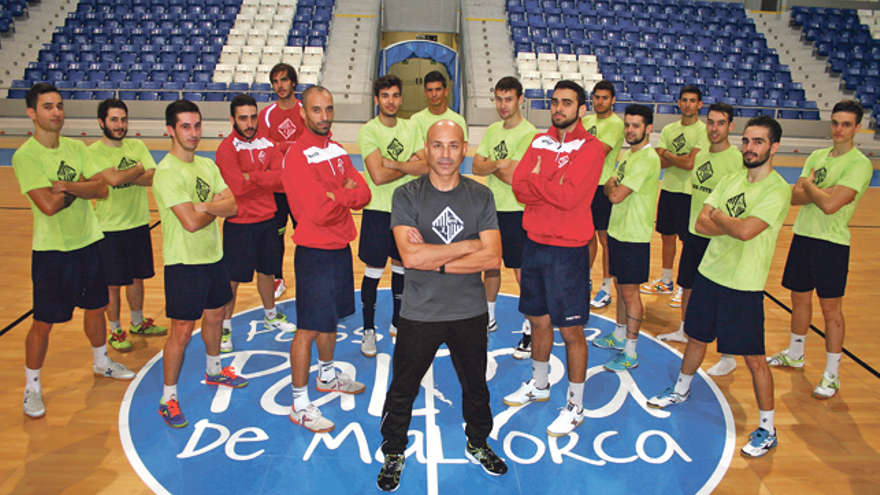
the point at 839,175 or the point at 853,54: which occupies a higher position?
the point at 853,54

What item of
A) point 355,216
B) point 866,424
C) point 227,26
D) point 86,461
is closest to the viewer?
point 86,461

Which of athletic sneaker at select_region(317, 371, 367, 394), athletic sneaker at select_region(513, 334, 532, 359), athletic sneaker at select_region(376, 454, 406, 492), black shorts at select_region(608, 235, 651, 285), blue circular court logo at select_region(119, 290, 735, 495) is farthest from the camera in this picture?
athletic sneaker at select_region(513, 334, 532, 359)

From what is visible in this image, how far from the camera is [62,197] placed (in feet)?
13.1

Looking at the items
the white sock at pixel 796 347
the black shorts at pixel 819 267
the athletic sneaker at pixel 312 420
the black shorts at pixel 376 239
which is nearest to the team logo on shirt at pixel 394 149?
the black shorts at pixel 376 239

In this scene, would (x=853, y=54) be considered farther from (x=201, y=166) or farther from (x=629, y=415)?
(x=201, y=166)

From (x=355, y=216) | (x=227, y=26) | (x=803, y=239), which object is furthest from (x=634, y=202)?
(x=227, y=26)

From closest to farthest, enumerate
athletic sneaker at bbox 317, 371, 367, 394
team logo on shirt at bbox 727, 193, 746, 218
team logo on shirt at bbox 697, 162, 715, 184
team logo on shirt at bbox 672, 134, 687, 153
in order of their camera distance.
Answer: team logo on shirt at bbox 727, 193, 746, 218 < athletic sneaker at bbox 317, 371, 367, 394 < team logo on shirt at bbox 697, 162, 715, 184 < team logo on shirt at bbox 672, 134, 687, 153

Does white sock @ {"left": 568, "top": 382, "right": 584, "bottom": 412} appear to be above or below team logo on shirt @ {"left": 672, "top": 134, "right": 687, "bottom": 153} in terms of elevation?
below

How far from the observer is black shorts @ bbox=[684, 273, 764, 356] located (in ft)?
12.8

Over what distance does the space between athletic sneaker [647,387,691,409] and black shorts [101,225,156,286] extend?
4395 millimetres

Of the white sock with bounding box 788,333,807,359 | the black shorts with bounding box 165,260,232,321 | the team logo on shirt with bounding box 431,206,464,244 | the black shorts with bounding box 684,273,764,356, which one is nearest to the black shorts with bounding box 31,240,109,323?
the black shorts with bounding box 165,260,232,321

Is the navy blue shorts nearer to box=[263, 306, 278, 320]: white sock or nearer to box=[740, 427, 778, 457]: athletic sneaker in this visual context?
box=[740, 427, 778, 457]: athletic sneaker

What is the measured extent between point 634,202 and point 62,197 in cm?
427

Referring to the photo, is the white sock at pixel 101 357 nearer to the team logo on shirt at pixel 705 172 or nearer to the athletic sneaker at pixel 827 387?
the team logo on shirt at pixel 705 172
